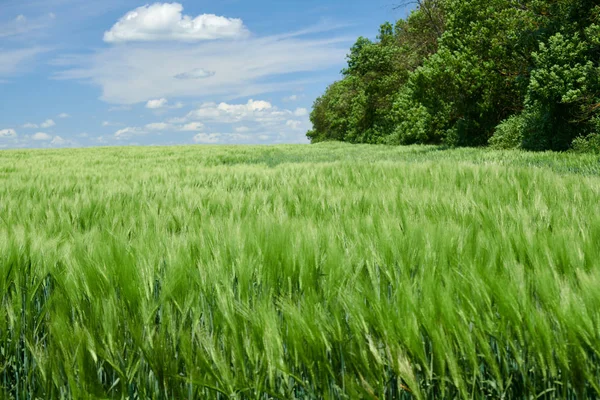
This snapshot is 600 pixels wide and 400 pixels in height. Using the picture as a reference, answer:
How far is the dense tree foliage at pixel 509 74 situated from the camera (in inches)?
456

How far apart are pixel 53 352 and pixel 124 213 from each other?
1.94m

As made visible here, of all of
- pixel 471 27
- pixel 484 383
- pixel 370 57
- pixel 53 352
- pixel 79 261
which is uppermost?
pixel 370 57

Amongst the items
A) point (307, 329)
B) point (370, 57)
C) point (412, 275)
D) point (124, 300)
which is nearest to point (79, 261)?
point (124, 300)

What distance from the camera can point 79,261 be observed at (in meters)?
1.39

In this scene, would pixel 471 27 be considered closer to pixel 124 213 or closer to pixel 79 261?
pixel 124 213

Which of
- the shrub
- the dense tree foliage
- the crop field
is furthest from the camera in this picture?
the shrub

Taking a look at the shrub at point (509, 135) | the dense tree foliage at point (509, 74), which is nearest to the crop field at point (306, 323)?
the dense tree foliage at point (509, 74)

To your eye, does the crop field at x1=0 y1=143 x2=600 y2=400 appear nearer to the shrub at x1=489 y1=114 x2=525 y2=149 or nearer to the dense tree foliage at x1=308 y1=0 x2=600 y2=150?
the dense tree foliage at x1=308 y1=0 x2=600 y2=150

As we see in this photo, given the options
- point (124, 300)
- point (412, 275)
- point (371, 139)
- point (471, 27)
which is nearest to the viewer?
point (124, 300)

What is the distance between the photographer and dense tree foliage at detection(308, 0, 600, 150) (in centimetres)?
1158

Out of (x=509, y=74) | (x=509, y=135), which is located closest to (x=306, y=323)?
(x=509, y=135)

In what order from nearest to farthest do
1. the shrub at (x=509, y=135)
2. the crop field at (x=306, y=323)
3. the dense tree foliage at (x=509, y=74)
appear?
1. the crop field at (x=306, y=323)
2. the dense tree foliage at (x=509, y=74)
3. the shrub at (x=509, y=135)

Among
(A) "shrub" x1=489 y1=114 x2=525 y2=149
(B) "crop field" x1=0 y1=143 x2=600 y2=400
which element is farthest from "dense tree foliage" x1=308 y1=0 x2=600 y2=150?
(B) "crop field" x1=0 y1=143 x2=600 y2=400

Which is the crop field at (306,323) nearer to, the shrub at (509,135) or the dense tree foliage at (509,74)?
the dense tree foliage at (509,74)
